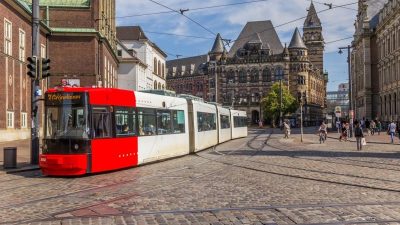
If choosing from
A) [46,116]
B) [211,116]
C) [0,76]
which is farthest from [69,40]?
[46,116]

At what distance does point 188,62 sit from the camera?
571ft

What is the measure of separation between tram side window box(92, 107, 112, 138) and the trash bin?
3428 mm

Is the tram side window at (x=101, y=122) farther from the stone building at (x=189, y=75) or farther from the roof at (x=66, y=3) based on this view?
the stone building at (x=189, y=75)

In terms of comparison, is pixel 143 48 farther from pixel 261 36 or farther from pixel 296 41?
pixel 296 41

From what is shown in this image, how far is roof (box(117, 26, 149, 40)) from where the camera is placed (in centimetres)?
9525

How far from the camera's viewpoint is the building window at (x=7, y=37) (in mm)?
36125

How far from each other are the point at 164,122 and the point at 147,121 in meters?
1.87

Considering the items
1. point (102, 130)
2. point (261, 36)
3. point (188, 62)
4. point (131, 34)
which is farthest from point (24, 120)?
point (188, 62)

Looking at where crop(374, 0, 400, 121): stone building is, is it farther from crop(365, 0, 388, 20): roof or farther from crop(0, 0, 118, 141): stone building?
crop(0, 0, 118, 141): stone building

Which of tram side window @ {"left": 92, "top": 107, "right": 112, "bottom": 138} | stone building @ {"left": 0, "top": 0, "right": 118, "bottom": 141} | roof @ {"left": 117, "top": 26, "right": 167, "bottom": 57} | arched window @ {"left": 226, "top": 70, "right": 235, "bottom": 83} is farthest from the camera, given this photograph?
arched window @ {"left": 226, "top": 70, "right": 235, "bottom": 83}

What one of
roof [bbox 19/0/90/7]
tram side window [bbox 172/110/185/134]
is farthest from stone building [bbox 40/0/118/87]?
tram side window [bbox 172/110/185/134]

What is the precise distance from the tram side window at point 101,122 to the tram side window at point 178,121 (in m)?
5.96

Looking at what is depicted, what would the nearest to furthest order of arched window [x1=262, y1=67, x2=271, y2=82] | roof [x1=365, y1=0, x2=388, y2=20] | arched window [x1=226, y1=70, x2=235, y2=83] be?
roof [x1=365, y1=0, x2=388, y2=20] < arched window [x1=262, y1=67, x2=271, y2=82] < arched window [x1=226, y1=70, x2=235, y2=83]

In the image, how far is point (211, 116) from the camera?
30781 mm
